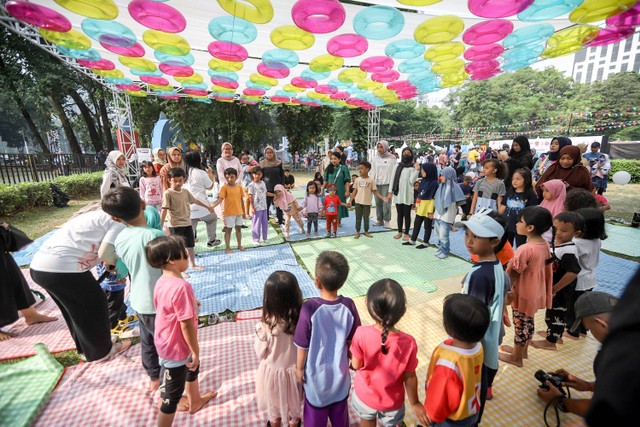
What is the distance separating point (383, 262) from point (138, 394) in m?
3.71

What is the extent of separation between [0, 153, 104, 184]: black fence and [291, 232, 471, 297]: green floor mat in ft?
34.5

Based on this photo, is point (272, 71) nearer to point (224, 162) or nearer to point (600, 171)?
point (224, 162)

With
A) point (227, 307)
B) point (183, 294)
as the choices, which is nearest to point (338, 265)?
point (183, 294)

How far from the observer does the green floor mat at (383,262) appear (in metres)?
4.26

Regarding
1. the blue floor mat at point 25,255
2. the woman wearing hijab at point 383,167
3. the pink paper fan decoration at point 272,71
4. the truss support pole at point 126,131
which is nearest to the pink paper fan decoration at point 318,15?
the pink paper fan decoration at point 272,71

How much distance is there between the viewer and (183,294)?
70.2 inches

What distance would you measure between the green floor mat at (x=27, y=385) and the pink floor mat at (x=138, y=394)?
0.08 meters

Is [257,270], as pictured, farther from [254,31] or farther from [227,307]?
[254,31]

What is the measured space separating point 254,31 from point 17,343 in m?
4.85

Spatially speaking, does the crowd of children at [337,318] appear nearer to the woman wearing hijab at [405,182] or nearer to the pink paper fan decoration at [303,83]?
the woman wearing hijab at [405,182]

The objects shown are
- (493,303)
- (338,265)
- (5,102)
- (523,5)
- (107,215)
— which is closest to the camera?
(338,265)

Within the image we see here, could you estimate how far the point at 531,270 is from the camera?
2387 millimetres

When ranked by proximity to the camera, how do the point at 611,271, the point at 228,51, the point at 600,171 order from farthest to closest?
1. the point at 600,171
2. the point at 228,51
3. the point at 611,271

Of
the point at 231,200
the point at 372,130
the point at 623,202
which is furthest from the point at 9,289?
the point at 623,202
